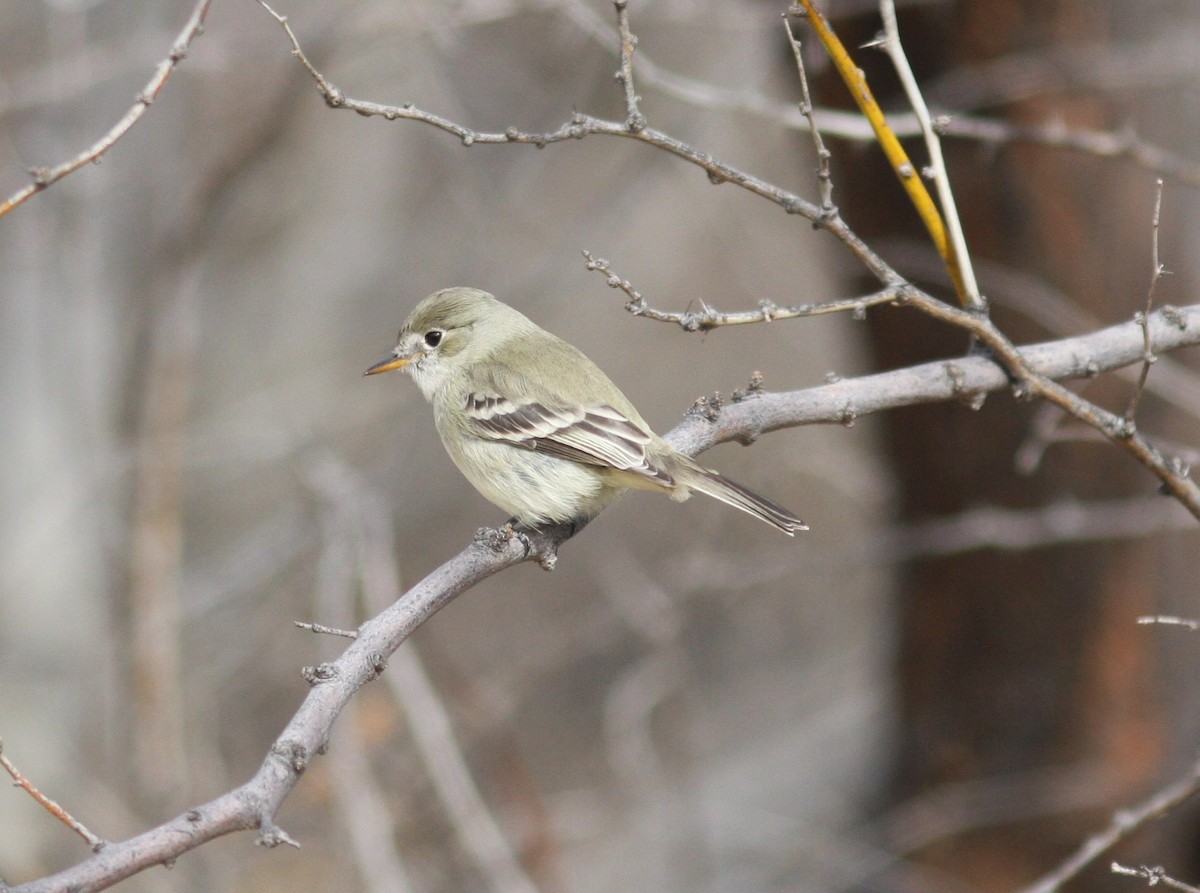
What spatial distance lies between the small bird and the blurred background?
0.76 m

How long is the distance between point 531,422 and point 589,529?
233 inches

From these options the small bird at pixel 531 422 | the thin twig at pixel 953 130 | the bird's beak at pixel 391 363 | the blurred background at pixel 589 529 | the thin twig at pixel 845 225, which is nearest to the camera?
the thin twig at pixel 845 225

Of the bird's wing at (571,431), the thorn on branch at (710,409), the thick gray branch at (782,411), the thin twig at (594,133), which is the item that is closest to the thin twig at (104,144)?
the thin twig at (594,133)

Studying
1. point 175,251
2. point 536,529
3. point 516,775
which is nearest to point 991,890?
point 516,775

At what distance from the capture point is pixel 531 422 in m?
3.63

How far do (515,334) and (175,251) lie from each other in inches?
102

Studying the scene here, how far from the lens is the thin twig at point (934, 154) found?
238 centimetres

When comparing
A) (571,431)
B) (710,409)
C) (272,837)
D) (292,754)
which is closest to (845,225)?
(710,409)

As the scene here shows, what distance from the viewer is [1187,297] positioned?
15.6 ft

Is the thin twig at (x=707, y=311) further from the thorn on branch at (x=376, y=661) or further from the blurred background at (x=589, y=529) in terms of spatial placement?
the blurred background at (x=589, y=529)

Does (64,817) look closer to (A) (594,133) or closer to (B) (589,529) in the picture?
(A) (594,133)

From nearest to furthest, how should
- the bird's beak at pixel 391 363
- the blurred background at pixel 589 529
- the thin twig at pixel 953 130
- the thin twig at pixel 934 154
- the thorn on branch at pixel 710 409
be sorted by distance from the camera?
the thin twig at pixel 934 154 < the thorn on branch at pixel 710 409 < the thin twig at pixel 953 130 < the bird's beak at pixel 391 363 < the blurred background at pixel 589 529

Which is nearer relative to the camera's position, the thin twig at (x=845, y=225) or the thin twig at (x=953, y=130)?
the thin twig at (x=845, y=225)

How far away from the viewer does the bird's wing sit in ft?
10.7
